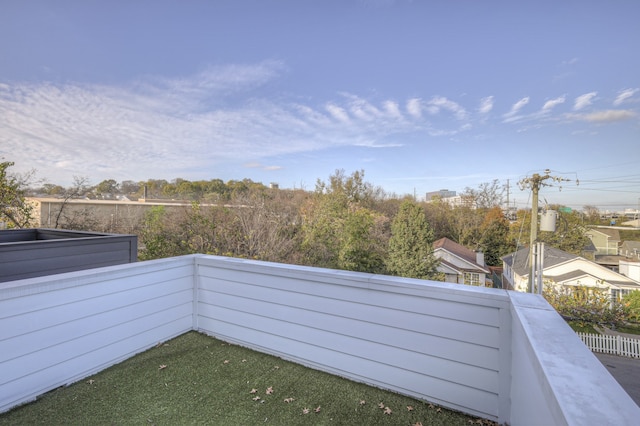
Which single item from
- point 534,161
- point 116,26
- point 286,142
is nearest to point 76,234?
point 116,26

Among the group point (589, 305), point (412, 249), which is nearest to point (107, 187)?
point (412, 249)

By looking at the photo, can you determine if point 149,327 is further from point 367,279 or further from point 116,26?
→ point 116,26

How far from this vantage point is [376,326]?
197 centimetres

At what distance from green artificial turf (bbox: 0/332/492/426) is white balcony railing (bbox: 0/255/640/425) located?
96 millimetres

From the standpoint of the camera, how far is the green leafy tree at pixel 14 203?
17.0 feet

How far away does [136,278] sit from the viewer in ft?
7.78

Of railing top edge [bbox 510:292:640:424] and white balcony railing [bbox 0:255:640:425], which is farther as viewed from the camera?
white balcony railing [bbox 0:255:640:425]

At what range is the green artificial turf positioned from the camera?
1.69 m

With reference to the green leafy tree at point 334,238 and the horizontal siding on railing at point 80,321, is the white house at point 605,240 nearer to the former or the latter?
the green leafy tree at point 334,238

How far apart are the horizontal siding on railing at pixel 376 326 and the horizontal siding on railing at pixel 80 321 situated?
0.49m

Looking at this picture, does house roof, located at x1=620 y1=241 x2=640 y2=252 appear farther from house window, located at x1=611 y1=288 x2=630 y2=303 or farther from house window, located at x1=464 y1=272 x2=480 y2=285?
house window, located at x1=464 y1=272 x2=480 y2=285

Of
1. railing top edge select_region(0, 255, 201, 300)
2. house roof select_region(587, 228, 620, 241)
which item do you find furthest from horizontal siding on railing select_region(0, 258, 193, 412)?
house roof select_region(587, 228, 620, 241)

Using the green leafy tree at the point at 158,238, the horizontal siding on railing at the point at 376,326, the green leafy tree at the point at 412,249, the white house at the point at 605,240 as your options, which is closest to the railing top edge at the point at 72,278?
the horizontal siding on railing at the point at 376,326

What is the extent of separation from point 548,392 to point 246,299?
7.24ft
